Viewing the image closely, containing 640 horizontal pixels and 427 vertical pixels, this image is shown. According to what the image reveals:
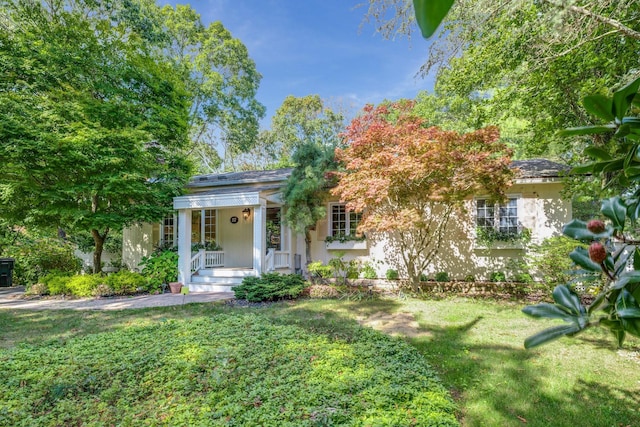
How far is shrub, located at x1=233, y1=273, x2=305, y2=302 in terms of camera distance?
338 inches

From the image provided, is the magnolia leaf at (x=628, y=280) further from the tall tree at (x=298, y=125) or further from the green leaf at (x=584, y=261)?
the tall tree at (x=298, y=125)

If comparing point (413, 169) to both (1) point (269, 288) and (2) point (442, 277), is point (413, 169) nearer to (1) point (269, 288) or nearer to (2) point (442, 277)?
(2) point (442, 277)

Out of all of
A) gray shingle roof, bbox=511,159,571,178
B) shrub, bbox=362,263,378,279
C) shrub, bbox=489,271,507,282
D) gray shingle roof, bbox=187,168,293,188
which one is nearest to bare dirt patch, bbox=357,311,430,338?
shrub, bbox=362,263,378,279

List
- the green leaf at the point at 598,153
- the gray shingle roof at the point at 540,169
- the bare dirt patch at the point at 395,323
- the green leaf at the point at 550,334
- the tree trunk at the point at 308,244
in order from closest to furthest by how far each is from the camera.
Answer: the green leaf at the point at 550,334, the green leaf at the point at 598,153, the bare dirt patch at the point at 395,323, the gray shingle roof at the point at 540,169, the tree trunk at the point at 308,244

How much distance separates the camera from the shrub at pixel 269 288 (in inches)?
338

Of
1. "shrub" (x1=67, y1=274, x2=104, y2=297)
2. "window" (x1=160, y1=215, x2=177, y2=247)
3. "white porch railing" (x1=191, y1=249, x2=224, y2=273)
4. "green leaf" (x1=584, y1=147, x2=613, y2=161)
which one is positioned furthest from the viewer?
"window" (x1=160, y1=215, x2=177, y2=247)

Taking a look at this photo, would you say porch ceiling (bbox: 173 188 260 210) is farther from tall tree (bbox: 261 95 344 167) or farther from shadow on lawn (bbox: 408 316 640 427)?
tall tree (bbox: 261 95 344 167)

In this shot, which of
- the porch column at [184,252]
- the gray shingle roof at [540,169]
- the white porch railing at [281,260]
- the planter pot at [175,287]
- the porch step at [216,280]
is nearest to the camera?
the gray shingle roof at [540,169]

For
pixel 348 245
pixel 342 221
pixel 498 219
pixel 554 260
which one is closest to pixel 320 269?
pixel 348 245

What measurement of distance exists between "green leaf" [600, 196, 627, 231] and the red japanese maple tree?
22.3 ft

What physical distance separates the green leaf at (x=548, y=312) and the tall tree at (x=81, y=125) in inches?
403

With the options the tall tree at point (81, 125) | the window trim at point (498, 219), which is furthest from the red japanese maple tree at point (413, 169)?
the tall tree at point (81, 125)

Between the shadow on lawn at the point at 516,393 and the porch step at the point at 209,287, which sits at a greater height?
the porch step at the point at 209,287

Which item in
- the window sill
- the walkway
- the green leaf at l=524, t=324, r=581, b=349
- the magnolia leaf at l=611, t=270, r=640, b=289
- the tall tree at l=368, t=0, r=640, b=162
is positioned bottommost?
the walkway
